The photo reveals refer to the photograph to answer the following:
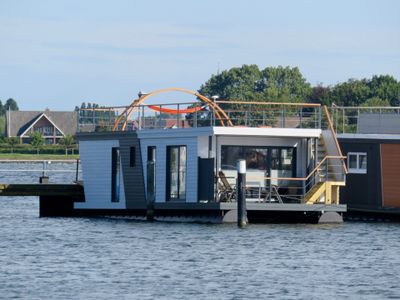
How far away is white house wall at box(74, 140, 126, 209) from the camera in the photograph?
4669 cm

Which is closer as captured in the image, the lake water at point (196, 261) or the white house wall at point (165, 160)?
the lake water at point (196, 261)

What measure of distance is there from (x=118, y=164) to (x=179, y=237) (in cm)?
745

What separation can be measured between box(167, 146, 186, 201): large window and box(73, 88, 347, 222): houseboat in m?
0.03

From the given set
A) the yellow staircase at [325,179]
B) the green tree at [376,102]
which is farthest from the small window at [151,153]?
the green tree at [376,102]

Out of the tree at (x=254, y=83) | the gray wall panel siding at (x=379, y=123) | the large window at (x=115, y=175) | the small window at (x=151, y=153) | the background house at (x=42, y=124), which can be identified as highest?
the tree at (x=254, y=83)


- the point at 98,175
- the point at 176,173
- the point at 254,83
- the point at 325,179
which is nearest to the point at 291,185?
the point at 325,179

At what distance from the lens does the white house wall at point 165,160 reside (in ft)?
141

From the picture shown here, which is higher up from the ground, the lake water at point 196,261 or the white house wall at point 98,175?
the white house wall at point 98,175

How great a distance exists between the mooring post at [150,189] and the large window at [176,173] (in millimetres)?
508

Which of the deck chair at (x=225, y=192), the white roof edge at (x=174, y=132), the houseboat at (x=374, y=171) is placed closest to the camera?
the deck chair at (x=225, y=192)

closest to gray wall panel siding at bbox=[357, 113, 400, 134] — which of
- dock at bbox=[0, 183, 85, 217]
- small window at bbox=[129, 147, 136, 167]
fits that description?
small window at bbox=[129, 147, 136, 167]

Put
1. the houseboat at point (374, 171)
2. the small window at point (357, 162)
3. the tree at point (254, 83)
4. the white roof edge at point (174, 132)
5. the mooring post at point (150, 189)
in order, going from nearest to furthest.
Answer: the white roof edge at point (174, 132) < the mooring post at point (150, 189) < the houseboat at point (374, 171) < the small window at point (357, 162) < the tree at point (254, 83)

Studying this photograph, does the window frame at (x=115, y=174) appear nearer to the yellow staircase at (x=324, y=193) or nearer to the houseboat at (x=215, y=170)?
the houseboat at (x=215, y=170)

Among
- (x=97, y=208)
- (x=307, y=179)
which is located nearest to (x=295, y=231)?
(x=307, y=179)
